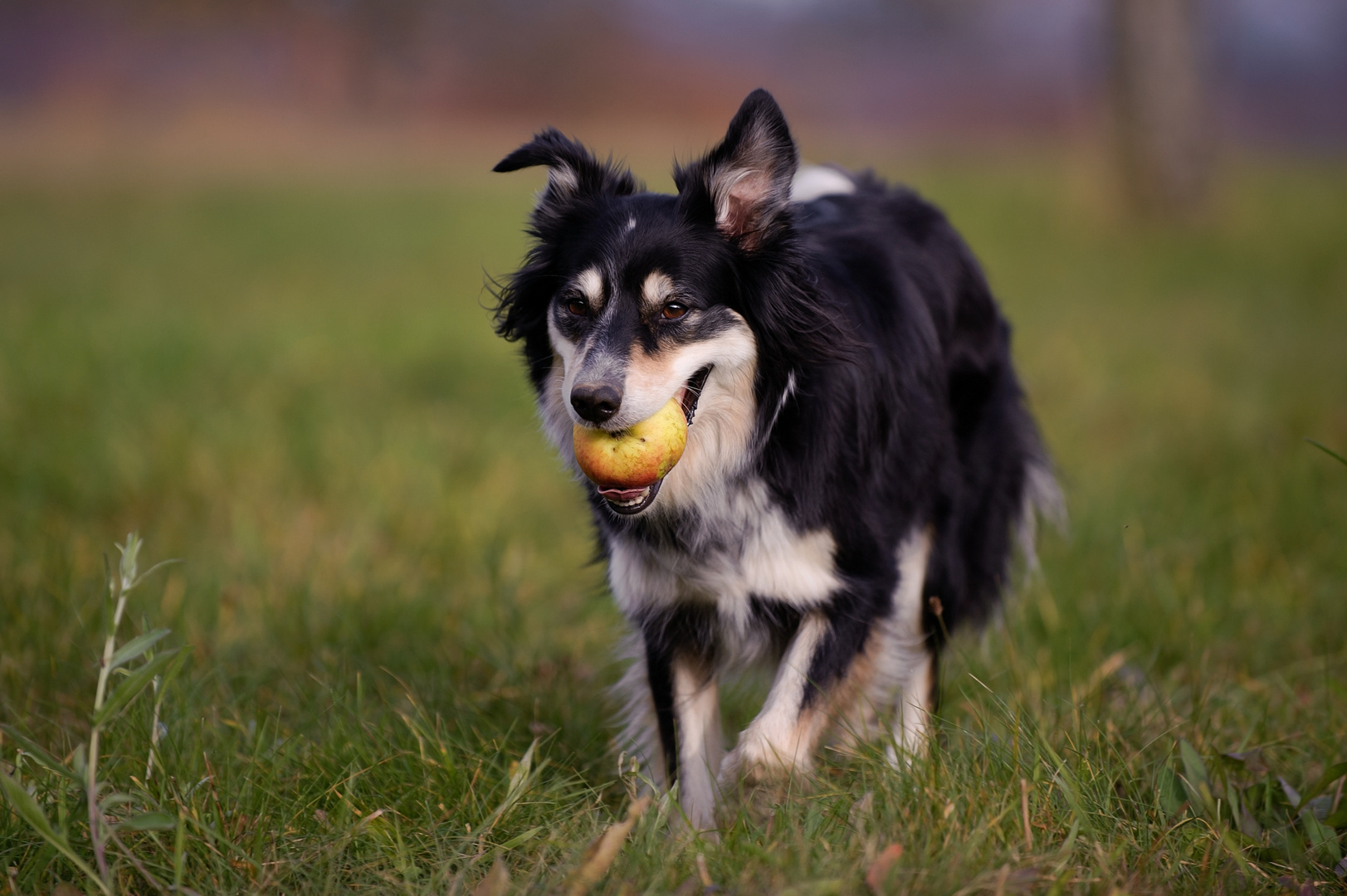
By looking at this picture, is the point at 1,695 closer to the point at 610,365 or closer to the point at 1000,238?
the point at 610,365

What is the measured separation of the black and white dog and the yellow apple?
4cm

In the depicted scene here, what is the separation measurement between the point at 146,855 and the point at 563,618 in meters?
1.95

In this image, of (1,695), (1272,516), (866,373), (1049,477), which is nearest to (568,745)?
(866,373)

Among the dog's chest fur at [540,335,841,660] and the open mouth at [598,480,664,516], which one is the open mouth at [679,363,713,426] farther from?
the open mouth at [598,480,664,516]

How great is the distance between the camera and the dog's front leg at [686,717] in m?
2.68

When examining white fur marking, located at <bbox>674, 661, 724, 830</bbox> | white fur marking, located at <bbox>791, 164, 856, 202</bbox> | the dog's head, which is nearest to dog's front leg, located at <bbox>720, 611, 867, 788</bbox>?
white fur marking, located at <bbox>674, 661, 724, 830</bbox>

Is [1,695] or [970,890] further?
[1,695]

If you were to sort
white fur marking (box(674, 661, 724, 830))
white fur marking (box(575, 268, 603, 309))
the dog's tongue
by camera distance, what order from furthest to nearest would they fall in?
white fur marking (box(674, 661, 724, 830)) < white fur marking (box(575, 268, 603, 309)) < the dog's tongue

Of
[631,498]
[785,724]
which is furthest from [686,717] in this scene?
[631,498]

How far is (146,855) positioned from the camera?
2.14m

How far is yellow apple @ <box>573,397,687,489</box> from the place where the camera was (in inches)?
92.4

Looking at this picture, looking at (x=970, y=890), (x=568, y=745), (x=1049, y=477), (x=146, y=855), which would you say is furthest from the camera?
(x=1049, y=477)

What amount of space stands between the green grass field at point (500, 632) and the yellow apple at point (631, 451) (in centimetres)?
70

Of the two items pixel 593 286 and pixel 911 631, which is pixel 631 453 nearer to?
pixel 593 286
